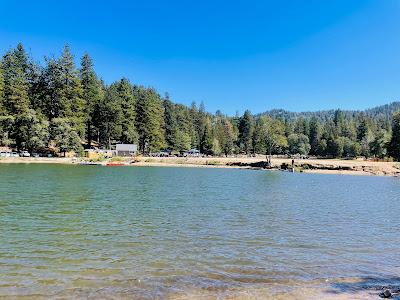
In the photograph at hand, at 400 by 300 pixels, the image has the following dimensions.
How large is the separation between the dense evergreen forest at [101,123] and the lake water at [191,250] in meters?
74.9

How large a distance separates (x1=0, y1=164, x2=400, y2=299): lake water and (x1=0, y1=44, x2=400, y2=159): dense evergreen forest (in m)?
74.9

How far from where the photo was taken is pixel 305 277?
11898mm

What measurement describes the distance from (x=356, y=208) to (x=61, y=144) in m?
81.4

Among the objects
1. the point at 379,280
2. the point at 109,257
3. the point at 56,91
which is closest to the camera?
the point at 379,280

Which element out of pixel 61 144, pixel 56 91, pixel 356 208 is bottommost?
pixel 356 208

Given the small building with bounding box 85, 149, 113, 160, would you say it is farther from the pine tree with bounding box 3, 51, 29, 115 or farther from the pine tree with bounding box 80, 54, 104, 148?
the pine tree with bounding box 3, 51, 29, 115

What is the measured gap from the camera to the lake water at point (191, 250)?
34.9ft

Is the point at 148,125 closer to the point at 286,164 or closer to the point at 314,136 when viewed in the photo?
the point at 286,164

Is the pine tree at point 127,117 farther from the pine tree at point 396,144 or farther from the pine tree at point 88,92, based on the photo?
the pine tree at point 396,144

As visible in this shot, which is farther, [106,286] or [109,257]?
[109,257]

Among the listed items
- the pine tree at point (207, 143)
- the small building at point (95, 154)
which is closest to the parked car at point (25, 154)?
the small building at point (95, 154)

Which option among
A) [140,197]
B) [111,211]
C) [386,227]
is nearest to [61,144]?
[140,197]

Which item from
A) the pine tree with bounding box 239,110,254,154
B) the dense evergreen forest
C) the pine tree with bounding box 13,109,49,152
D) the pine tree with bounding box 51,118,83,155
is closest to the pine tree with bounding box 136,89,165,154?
the dense evergreen forest

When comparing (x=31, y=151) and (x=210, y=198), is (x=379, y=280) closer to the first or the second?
(x=210, y=198)
